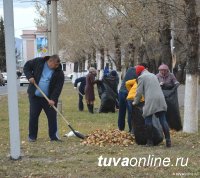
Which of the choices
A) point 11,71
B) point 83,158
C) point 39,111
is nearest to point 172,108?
point 39,111

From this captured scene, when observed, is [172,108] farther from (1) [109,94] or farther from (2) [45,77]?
(1) [109,94]

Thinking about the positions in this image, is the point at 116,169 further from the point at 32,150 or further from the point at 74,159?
the point at 32,150

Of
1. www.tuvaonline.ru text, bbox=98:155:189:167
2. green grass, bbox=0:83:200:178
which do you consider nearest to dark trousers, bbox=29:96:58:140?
green grass, bbox=0:83:200:178

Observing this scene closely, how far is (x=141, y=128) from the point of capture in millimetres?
9273

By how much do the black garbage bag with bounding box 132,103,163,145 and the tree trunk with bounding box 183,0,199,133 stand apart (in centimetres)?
209

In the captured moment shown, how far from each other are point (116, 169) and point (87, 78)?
38.5 feet

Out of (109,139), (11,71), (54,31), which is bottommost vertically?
(109,139)

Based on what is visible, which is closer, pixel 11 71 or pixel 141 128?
pixel 11 71

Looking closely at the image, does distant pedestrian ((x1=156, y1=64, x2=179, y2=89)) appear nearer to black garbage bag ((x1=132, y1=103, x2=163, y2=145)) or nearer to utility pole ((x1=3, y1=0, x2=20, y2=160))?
black garbage bag ((x1=132, y1=103, x2=163, y2=145))

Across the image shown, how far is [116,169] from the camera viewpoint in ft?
22.1

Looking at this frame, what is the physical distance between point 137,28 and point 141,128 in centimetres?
1127

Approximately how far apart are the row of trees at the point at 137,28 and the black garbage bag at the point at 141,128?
2186 millimetres

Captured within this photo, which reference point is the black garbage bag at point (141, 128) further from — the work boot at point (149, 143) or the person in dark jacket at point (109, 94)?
the person in dark jacket at point (109, 94)

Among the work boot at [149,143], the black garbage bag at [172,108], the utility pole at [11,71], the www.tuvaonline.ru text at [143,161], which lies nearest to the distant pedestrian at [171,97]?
the black garbage bag at [172,108]
